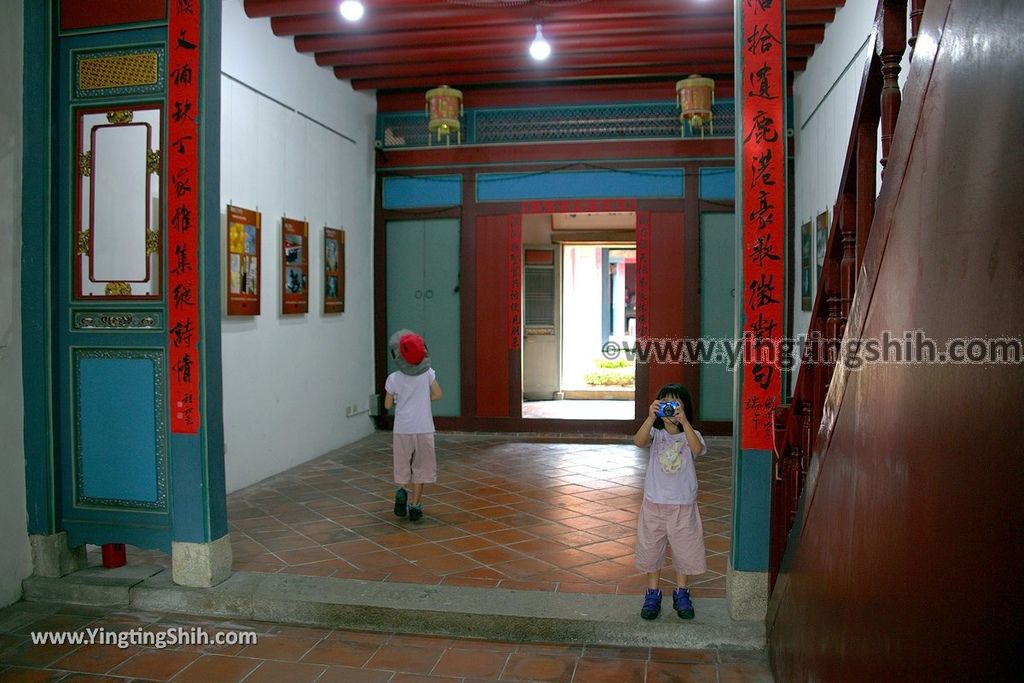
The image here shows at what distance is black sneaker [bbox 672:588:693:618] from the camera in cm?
324

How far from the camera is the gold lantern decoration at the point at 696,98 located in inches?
277

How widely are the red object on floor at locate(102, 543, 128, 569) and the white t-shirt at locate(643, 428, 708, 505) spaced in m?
2.80

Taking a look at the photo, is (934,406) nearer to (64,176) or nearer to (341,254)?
(64,176)

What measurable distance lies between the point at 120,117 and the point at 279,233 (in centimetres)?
247

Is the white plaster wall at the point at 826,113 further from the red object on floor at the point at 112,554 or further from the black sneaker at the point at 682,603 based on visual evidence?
the red object on floor at the point at 112,554

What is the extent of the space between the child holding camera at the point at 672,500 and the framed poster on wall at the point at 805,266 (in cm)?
372

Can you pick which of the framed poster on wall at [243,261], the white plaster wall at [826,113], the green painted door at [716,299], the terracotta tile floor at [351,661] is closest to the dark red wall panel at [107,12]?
the framed poster on wall at [243,261]

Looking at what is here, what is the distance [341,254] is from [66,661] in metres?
4.98

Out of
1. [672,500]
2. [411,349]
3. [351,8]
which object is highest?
[351,8]

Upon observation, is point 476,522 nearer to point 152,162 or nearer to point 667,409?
point 667,409

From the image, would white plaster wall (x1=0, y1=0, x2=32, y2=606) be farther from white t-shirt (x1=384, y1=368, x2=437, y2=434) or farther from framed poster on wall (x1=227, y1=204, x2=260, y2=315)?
white t-shirt (x1=384, y1=368, x2=437, y2=434)

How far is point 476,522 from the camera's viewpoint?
4.85 metres

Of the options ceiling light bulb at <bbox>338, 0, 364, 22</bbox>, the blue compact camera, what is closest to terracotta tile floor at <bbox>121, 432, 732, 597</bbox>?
the blue compact camera

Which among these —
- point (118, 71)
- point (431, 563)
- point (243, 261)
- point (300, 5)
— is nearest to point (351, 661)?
point (431, 563)
